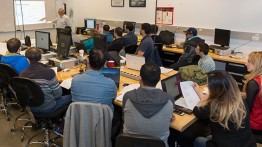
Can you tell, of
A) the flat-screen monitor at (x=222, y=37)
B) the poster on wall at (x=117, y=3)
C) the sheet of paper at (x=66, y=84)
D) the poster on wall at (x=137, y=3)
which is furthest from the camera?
the poster on wall at (x=117, y=3)

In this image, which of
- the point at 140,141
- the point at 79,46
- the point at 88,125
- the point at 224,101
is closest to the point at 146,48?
the point at 79,46

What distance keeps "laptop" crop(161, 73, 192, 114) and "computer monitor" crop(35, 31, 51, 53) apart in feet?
8.38

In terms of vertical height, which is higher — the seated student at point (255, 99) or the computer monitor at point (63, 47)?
the computer monitor at point (63, 47)

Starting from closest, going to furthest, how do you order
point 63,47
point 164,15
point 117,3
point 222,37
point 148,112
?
point 148,112, point 63,47, point 222,37, point 164,15, point 117,3

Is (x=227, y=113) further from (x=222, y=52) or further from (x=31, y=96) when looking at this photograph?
(x=222, y=52)

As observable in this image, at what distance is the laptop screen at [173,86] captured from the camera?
2.28 metres

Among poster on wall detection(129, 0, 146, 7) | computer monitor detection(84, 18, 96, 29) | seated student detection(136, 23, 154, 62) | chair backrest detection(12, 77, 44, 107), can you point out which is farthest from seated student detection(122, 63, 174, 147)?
computer monitor detection(84, 18, 96, 29)

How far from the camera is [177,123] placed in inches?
77.3

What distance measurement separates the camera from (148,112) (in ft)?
5.48

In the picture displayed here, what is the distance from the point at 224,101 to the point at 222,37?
11.6ft

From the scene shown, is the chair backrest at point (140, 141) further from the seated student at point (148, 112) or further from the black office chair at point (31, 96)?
the black office chair at point (31, 96)

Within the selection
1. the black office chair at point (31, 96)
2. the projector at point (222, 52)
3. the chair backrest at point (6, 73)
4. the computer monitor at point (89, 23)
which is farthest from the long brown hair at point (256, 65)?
the computer monitor at point (89, 23)

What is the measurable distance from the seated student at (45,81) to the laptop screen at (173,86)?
1.14m

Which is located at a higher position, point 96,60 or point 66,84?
point 96,60
